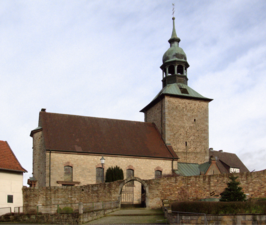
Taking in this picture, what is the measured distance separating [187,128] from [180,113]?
1.74m

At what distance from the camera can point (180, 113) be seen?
40.4 m

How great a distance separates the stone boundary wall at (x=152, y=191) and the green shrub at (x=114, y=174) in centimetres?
598

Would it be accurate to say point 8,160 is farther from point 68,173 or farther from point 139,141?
point 139,141

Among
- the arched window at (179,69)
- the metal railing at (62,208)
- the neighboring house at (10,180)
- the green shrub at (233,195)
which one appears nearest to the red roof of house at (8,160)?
the neighboring house at (10,180)

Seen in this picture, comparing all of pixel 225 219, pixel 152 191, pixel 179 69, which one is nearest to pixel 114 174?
pixel 152 191

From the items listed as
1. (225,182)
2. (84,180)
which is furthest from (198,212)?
(84,180)

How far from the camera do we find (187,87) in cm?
4206

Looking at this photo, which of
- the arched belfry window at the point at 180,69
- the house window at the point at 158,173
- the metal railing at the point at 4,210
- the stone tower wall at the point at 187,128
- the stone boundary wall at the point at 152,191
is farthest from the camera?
the arched belfry window at the point at 180,69

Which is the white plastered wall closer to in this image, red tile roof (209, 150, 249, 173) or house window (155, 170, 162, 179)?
house window (155, 170, 162, 179)

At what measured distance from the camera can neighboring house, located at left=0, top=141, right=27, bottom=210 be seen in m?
27.0

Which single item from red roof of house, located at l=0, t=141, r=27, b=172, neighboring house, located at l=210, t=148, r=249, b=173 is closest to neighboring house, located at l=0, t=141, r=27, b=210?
red roof of house, located at l=0, t=141, r=27, b=172

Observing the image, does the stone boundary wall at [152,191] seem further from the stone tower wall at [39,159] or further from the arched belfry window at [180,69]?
the arched belfry window at [180,69]

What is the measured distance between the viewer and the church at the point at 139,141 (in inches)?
1316

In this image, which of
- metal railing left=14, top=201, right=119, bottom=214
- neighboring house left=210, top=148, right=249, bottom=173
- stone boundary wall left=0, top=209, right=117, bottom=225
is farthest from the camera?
neighboring house left=210, top=148, right=249, bottom=173
